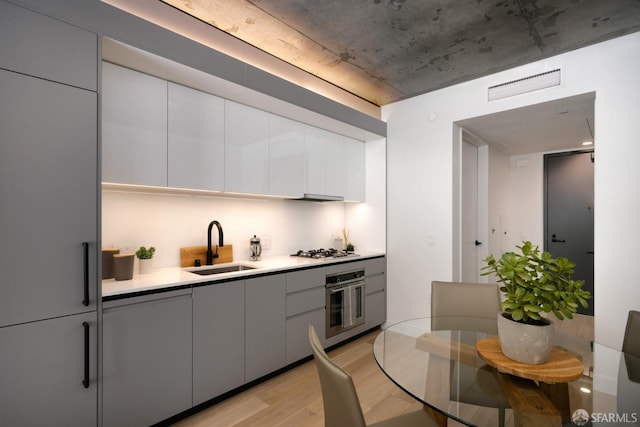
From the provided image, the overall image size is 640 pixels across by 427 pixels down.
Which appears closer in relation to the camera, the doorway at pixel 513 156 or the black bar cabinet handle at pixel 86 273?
the black bar cabinet handle at pixel 86 273

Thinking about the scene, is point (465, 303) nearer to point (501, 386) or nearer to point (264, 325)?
point (501, 386)

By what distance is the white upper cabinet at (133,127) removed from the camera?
6.50ft

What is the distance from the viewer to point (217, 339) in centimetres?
222

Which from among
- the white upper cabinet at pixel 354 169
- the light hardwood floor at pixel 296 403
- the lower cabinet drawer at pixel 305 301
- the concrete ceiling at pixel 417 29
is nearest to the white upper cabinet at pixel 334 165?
the white upper cabinet at pixel 354 169

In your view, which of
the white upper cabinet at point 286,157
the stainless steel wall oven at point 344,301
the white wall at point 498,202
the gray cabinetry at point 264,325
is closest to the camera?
the gray cabinetry at point 264,325

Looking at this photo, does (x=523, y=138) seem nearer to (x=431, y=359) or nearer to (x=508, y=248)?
(x=508, y=248)

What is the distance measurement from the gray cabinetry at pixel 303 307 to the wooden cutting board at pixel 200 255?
2.16 feet

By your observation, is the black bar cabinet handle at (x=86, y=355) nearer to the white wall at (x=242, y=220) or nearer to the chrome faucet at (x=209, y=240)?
the white wall at (x=242, y=220)

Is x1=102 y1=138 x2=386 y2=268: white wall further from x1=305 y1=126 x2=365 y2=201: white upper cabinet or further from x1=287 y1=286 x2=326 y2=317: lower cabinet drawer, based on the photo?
x1=287 y1=286 x2=326 y2=317: lower cabinet drawer

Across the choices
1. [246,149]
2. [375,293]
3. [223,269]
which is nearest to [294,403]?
[223,269]

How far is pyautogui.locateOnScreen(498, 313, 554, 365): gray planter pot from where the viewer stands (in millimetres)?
1224

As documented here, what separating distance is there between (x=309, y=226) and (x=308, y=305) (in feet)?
3.84

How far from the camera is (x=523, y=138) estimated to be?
4.14 metres

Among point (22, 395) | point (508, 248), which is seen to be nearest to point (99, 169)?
point (22, 395)
